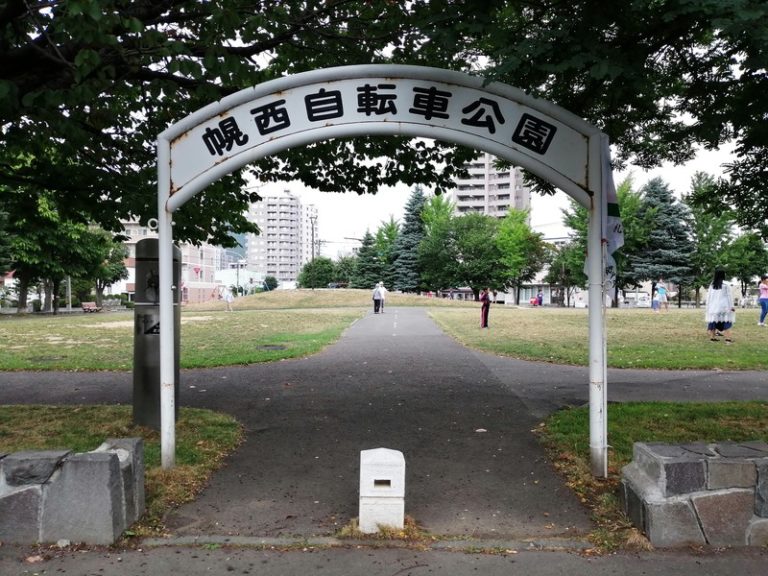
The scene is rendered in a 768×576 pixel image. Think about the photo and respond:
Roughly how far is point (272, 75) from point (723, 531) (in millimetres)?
7773

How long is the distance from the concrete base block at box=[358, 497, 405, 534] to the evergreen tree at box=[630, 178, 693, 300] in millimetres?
50478

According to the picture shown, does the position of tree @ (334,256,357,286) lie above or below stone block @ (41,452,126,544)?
above

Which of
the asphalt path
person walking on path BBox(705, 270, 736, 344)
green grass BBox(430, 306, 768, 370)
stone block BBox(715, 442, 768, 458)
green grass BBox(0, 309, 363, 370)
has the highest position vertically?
person walking on path BBox(705, 270, 736, 344)

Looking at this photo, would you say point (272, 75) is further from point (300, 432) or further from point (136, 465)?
point (136, 465)

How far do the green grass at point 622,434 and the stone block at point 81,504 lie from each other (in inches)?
124

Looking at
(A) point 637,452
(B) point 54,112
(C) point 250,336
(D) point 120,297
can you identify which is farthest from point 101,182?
(D) point 120,297

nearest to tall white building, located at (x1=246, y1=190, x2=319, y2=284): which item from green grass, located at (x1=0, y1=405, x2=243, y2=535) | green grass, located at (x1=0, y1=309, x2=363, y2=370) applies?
green grass, located at (x1=0, y1=309, x2=363, y2=370)

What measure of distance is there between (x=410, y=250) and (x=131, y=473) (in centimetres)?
6776

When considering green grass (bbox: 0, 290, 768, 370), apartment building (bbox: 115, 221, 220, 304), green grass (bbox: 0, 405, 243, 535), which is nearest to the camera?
green grass (bbox: 0, 405, 243, 535)

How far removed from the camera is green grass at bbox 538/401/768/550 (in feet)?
14.1

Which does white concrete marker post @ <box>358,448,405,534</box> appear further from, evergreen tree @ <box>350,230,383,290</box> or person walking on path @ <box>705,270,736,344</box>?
evergreen tree @ <box>350,230,383,290</box>

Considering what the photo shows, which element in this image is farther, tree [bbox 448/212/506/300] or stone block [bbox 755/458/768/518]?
tree [bbox 448/212/506/300]

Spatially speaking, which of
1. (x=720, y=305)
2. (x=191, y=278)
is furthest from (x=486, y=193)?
(x=720, y=305)

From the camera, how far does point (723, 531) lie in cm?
376
